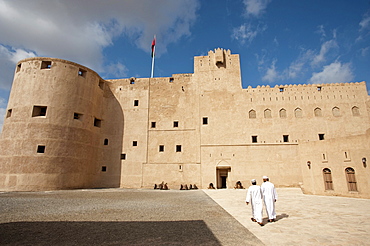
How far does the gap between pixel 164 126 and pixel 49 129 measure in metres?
10.7

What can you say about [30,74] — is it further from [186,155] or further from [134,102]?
[186,155]

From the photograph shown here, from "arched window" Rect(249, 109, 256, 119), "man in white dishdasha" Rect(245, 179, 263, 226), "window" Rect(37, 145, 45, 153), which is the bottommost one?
"man in white dishdasha" Rect(245, 179, 263, 226)

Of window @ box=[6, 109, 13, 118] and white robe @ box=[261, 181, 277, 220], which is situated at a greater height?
window @ box=[6, 109, 13, 118]

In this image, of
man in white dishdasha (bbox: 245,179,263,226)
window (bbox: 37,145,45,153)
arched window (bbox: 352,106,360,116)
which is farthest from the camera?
arched window (bbox: 352,106,360,116)

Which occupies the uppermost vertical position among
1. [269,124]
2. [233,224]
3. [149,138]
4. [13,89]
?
[13,89]

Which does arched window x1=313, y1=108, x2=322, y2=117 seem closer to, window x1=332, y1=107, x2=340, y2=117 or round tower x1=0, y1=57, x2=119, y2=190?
window x1=332, y1=107, x2=340, y2=117

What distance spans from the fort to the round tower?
0.08m

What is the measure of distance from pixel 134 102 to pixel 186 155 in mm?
8589

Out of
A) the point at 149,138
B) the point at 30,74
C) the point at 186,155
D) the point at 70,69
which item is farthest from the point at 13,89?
the point at 186,155

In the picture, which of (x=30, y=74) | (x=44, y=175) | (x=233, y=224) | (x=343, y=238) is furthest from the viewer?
(x=30, y=74)

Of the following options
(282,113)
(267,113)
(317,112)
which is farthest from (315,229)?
(317,112)

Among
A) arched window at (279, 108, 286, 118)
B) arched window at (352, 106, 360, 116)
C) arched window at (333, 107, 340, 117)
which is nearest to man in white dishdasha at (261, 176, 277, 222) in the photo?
arched window at (279, 108, 286, 118)

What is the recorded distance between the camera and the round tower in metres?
17.6

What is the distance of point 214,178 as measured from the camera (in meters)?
21.3
